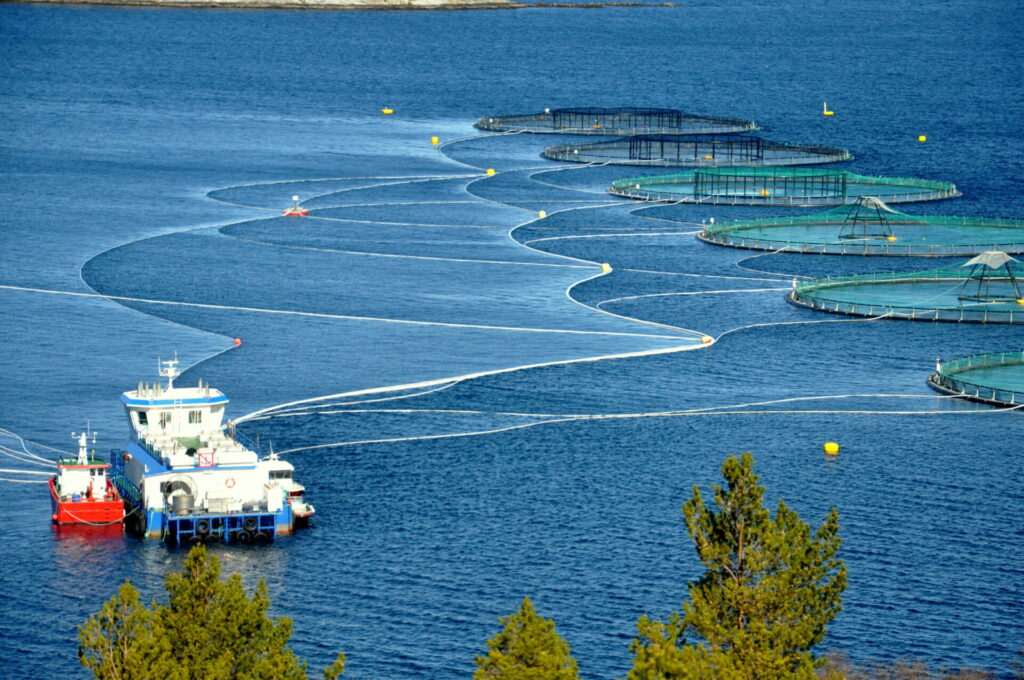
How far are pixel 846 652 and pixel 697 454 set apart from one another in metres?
34.4

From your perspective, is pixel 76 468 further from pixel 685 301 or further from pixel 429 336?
pixel 685 301

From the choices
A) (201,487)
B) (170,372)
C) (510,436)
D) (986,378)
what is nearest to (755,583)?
(201,487)

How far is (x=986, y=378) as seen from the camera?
13975 cm

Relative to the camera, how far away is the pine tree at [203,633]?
58.2m

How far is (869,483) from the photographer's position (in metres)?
112

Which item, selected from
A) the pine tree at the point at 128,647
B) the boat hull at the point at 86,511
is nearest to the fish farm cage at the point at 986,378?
the boat hull at the point at 86,511

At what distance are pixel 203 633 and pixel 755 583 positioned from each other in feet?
67.4

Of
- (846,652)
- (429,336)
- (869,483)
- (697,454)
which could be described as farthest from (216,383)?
(846,652)

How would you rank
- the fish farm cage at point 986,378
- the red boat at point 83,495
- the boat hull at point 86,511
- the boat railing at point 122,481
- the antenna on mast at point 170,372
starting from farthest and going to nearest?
the fish farm cage at point 986,378, the antenna on mast at point 170,372, the boat railing at point 122,481, the red boat at point 83,495, the boat hull at point 86,511

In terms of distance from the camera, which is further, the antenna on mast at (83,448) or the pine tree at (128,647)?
the antenna on mast at (83,448)

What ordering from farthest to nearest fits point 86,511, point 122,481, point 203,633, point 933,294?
point 933,294 < point 122,481 < point 86,511 < point 203,633

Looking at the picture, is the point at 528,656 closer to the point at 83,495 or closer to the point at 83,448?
the point at 83,495

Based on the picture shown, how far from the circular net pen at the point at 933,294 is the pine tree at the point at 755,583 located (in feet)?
335

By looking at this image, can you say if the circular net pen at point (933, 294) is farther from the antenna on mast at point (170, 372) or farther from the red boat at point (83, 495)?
the red boat at point (83, 495)
